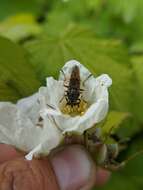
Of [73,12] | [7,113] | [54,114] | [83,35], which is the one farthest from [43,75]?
[73,12]

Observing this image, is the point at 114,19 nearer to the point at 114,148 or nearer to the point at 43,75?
the point at 43,75

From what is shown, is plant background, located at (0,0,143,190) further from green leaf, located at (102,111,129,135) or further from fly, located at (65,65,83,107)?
fly, located at (65,65,83,107)

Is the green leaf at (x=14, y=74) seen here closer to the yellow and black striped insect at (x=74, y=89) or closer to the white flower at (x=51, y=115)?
the white flower at (x=51, y=115)

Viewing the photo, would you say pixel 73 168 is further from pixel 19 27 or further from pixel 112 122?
pixel 19 27

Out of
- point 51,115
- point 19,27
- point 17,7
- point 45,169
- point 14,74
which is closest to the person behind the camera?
point 51,115

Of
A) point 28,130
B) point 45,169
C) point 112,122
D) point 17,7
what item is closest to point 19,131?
point 28,130
